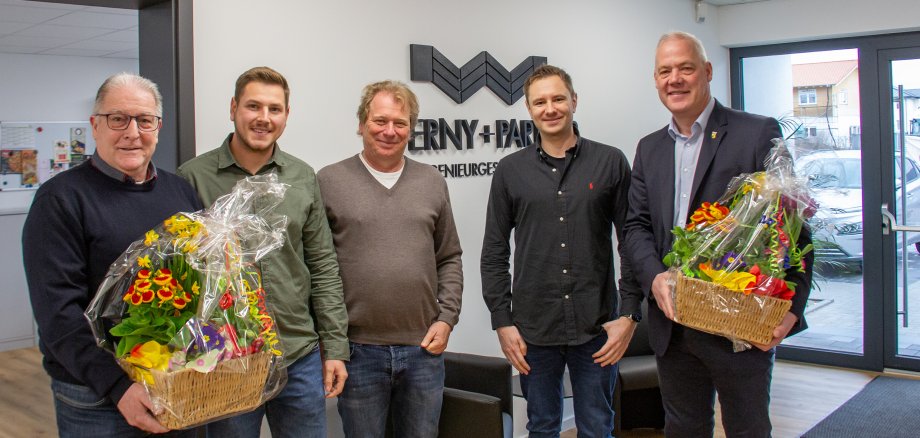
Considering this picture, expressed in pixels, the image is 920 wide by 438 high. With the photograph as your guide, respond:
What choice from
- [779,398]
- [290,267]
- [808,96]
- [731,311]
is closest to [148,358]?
[290,267]

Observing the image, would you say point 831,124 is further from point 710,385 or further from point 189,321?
point 189,321

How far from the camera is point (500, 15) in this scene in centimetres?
411

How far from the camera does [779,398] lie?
5137mm

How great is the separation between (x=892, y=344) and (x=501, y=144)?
356 cm

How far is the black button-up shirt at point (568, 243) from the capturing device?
8.86 ft

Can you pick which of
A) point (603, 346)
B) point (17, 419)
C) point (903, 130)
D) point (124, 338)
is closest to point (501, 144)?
point (603, 346)

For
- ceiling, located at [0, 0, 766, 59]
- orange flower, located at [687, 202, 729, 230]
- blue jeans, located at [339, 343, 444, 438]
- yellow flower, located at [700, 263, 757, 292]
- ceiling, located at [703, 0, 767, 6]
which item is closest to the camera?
yellow flower, located at [700, 263, 757, 292]

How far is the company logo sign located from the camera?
364 centimetres

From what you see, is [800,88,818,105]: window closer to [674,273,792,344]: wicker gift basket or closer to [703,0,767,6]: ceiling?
[703,0,767,6]: ceiling

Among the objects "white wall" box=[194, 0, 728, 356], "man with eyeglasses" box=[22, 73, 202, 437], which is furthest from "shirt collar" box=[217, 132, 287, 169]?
"white wall" box=[194, 0, 728, 356]

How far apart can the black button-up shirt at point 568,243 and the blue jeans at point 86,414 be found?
1.36 meters

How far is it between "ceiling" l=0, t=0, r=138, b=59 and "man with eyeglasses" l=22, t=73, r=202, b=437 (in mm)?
3724

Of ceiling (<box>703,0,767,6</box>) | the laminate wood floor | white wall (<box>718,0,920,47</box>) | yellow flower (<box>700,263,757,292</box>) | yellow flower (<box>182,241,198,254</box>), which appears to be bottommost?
the laminate wood floor

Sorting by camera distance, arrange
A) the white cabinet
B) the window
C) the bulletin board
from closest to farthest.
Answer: the window
the white cabinet
the bulletin board
